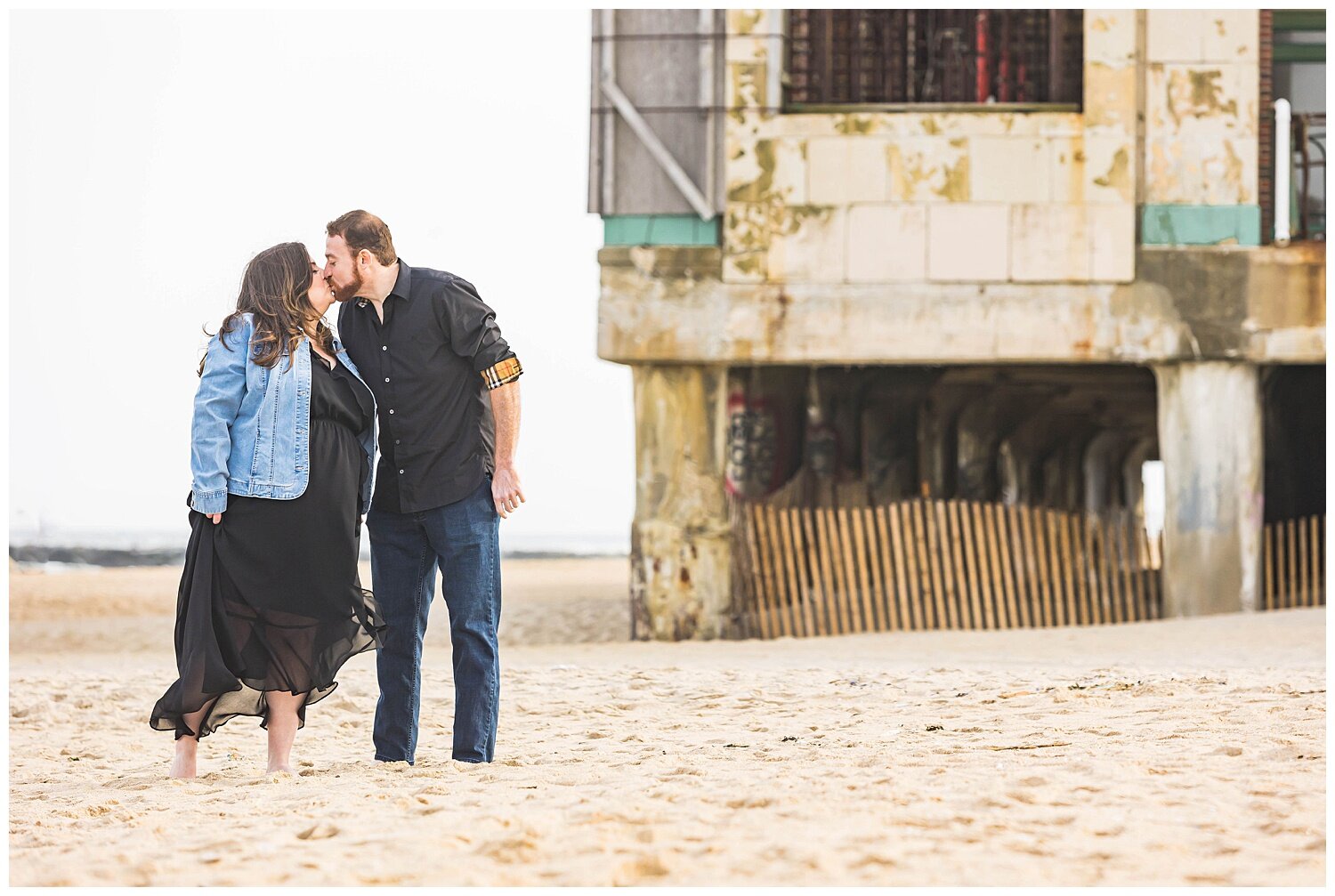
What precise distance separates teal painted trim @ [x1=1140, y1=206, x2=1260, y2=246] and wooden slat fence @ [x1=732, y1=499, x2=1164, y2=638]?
2.62 m

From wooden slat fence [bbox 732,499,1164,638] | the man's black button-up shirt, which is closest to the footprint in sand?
the man's black button-up shirt

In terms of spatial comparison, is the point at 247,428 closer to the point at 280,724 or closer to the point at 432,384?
the point at 432,384

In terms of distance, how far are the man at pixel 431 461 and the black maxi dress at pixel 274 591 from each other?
0.64ft

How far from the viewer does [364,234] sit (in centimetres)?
545

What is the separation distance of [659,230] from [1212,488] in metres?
5.06

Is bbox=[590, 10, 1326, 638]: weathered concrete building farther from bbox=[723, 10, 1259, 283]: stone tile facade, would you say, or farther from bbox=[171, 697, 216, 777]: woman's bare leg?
bbox=[171, 697, 216, 777]: woman's bare leg

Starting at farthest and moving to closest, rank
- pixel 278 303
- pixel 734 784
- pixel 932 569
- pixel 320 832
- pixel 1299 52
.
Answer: pixel 1299 52
pixel 932 569
pixel 278 303
pixel 734 784
pixel 320 832

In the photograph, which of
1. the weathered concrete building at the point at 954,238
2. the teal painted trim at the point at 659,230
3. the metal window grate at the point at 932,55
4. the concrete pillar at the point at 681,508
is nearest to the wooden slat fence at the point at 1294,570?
the weathered concrete building at the point at 954,238

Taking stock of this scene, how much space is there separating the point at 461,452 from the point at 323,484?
0.46 metres

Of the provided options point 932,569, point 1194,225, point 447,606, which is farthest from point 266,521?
point 1194,225

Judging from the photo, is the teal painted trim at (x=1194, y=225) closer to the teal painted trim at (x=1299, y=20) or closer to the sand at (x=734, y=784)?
the teal painted trim at (x=1299, y=20)

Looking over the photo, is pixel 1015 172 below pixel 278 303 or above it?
above

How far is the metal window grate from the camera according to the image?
46.0ft

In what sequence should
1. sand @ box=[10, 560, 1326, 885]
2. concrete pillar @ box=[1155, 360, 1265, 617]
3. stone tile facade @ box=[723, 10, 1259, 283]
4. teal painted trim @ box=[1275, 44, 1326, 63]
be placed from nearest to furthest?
sand @ box=[10, 560, 1326, 885] → stone tile facade @ box=[723, 10, 1259, 283] → concrete pillar @ box=[1155, 360, 1265, 617] → teal painted trim @ box=[1275, 44, 1326, 63]
